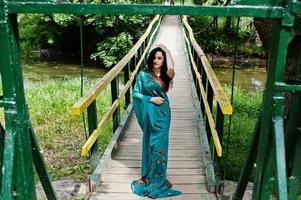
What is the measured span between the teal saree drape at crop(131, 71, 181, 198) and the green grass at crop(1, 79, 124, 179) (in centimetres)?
198

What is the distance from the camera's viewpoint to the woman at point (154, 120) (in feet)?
14.5

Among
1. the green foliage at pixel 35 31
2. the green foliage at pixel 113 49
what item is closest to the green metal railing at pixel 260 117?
the green foliage at pixel 113 49

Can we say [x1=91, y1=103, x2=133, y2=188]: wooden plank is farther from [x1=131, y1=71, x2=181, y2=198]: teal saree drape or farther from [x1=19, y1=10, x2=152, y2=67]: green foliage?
[x1=19, y1=10, x2=152, y2=67]: green foliage

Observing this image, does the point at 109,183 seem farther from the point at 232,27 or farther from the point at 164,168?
the point at 232,27

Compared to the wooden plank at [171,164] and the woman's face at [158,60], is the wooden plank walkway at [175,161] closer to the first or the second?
the wooden plank at [171,164]

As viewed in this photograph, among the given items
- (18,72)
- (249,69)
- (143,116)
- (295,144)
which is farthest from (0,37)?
(249,69)

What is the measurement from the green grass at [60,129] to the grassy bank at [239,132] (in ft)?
6.76

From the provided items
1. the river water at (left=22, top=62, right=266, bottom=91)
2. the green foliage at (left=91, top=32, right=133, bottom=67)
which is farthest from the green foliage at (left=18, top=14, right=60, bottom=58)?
the green foliage at (left=91, top=32, right=133, bottom=67)

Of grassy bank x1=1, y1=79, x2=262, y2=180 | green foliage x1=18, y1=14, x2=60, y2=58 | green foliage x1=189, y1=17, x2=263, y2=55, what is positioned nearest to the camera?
grassy bank x1=1, y1=79, x2=262, y2=180

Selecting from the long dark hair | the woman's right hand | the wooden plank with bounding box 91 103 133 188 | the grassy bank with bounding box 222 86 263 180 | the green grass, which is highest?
the long dark hair

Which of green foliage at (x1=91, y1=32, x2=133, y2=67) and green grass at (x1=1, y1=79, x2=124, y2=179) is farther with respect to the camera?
green foliage at (x1=91, y1=32, x2=133, y2=67)

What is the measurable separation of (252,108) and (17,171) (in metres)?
8.22

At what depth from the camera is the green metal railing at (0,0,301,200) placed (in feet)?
7.92

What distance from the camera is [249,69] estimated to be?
2098 centimetres
